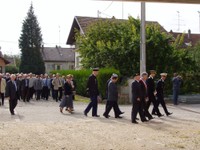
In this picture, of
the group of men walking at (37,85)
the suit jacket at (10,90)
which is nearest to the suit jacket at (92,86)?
the suit jacket at (10,90)

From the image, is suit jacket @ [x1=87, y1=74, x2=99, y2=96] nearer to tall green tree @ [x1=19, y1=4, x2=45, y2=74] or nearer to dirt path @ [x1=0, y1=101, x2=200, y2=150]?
dirt path @ [x1=0, y1=101, x2=200, y2=150]

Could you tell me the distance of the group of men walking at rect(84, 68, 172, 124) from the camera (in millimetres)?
15203

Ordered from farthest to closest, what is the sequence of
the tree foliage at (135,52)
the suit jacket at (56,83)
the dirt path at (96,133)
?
the tree foliage at (135,52), the suit jacket at (56,83), the dirt path at (96,133)

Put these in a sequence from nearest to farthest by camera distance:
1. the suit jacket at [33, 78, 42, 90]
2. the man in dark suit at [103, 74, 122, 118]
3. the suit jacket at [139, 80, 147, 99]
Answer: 1. the suit jacket at [139, 80, 147, 99]
2. the man in dark suit at [103, 74, 122, 118]
3. the suit jacket at [33, 78, 42, 90]

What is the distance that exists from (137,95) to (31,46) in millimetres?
58709

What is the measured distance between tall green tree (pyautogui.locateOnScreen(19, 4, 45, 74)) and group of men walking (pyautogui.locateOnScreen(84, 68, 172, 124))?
5292 centimetres

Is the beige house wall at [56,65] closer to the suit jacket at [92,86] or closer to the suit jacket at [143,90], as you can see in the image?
the suit jacket at [92,86]

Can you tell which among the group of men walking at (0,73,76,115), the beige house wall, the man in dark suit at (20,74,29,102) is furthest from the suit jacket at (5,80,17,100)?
the beige house wall

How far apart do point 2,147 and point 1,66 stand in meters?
55.4

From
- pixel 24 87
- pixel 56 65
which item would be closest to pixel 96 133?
pixel 24 87

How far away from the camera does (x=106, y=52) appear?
28.9 m

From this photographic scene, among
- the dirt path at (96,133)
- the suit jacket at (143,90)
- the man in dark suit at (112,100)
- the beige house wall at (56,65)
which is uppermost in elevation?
the beige house wall at (56,65)

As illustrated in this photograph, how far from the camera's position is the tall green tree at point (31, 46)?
69.2 metres

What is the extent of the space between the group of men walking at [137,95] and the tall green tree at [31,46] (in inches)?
2083
